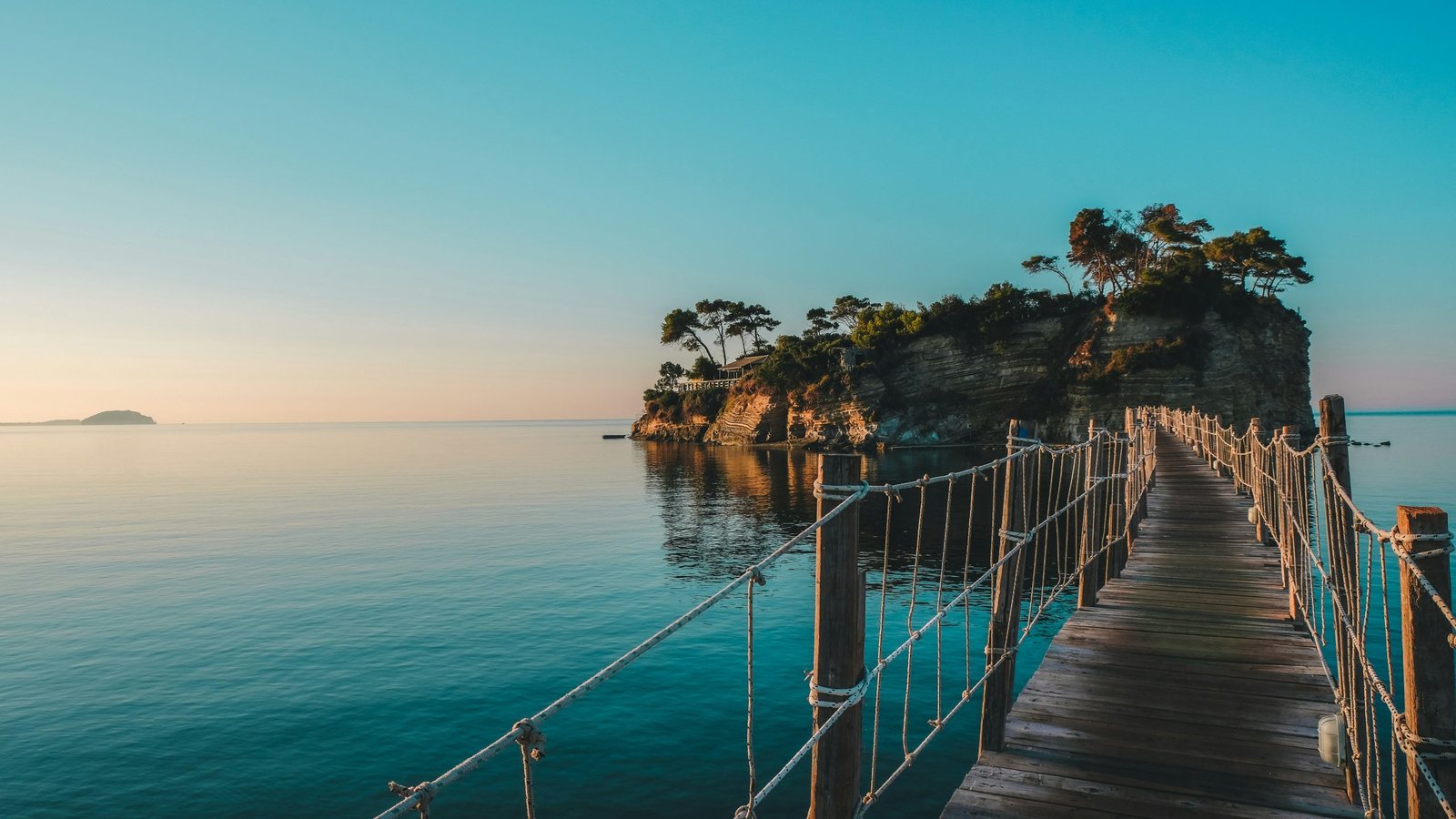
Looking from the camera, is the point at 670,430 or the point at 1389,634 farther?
the point at 670,430

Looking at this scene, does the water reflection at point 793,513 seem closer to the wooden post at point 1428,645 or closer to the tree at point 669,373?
the wooden post at point 1428,645

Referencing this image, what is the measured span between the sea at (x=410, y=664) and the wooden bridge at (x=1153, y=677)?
35.9 inches

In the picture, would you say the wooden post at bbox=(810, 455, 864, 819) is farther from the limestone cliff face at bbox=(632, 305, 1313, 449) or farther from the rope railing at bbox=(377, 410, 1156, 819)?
the limestone cliff face at bbox=(632, 305, 1313, 449)

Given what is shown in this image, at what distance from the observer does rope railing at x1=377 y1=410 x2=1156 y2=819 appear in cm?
343

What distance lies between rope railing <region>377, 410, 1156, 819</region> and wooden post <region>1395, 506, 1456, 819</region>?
1552mm

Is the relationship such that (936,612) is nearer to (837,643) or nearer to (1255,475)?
(837,643)

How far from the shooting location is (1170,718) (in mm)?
5949

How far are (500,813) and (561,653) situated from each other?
6133 mm

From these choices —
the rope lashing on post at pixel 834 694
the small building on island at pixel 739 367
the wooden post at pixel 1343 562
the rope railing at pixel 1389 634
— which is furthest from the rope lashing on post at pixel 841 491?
the small building on island at pixel 739 367

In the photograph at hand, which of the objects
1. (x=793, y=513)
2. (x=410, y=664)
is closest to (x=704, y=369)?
(x=793, y=513)

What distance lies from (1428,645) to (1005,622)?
8.96 feet

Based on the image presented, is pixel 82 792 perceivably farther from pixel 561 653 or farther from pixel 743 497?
pixel 743 497

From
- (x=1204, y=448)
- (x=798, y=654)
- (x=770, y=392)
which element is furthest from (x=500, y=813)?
(x=770, y=392)

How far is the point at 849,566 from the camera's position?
3.60 meters
